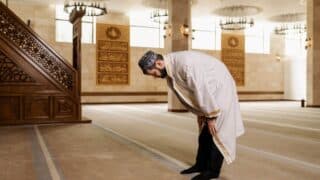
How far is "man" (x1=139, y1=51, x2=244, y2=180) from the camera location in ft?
8.89

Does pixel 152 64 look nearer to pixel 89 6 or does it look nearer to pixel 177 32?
pixel 177 32

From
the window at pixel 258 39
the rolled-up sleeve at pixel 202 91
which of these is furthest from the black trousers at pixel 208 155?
the window at pixel 258 39

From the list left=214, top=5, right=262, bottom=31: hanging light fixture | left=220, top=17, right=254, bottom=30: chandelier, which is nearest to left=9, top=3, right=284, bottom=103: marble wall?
left=220, top=17, right=254, bottom=30: chandelier

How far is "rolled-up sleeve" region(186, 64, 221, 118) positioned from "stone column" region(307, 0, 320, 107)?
1093 centimetres

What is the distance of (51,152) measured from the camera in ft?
13.5

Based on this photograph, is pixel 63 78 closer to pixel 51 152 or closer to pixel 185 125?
pixel 185 125

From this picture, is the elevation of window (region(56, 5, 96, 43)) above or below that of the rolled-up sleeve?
above

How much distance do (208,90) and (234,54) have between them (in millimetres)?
15856

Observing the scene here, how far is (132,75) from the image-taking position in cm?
1605

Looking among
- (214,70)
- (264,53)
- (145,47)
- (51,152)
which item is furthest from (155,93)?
(214,70)

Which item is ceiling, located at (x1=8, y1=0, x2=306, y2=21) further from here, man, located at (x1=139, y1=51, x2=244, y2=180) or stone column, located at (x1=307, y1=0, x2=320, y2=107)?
man, located at (x1=139, y1=51, x2=244, y2=180)

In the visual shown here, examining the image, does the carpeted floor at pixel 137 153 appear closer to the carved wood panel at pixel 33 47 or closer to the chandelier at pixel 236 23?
the carved wood panel at pixel 33 47

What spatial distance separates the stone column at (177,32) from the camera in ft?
34.8

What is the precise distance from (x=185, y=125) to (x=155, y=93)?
31.3 ft
